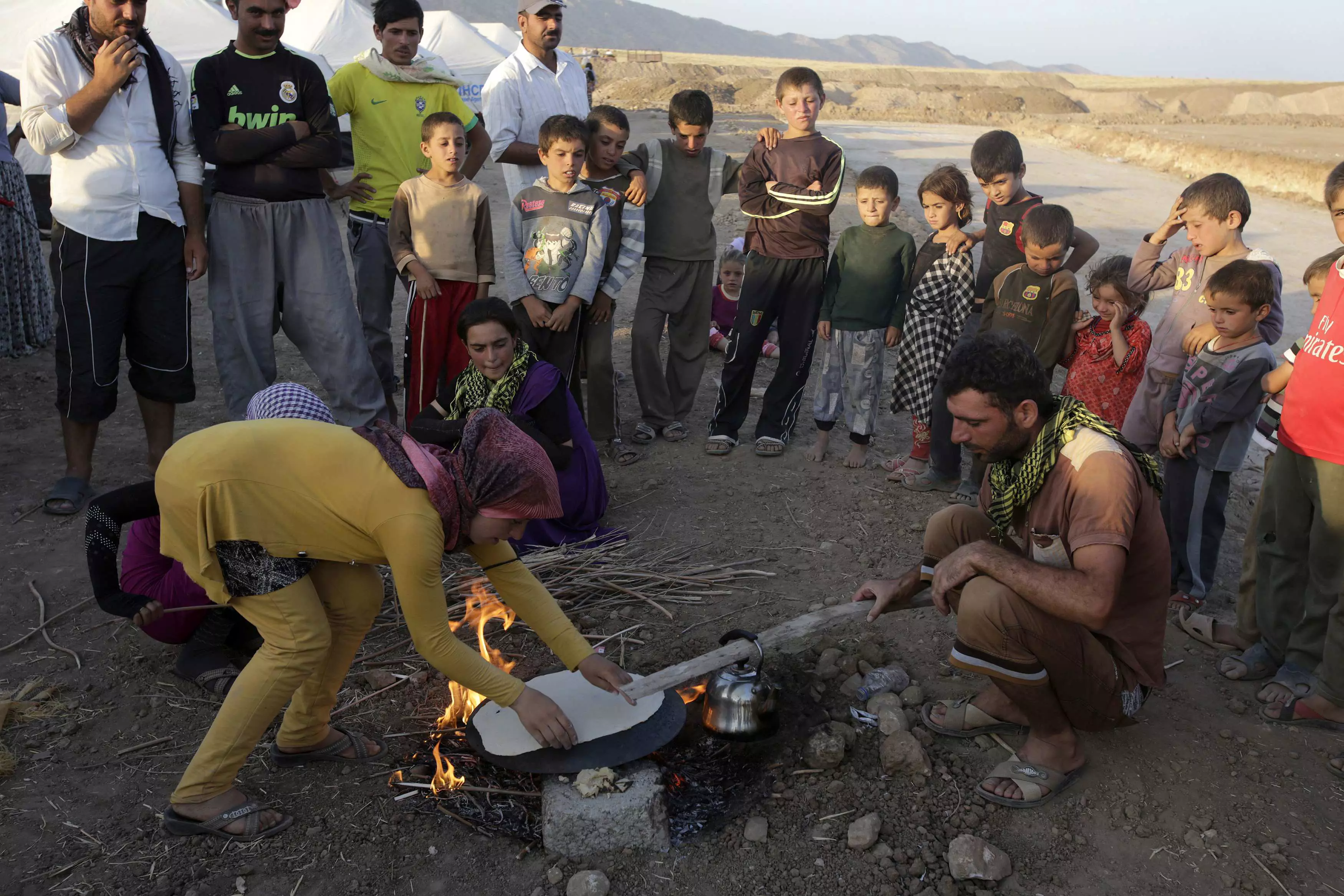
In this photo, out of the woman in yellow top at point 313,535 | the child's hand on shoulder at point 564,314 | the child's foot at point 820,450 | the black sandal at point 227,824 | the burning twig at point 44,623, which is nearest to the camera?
the woman in yellow top at point 313,535

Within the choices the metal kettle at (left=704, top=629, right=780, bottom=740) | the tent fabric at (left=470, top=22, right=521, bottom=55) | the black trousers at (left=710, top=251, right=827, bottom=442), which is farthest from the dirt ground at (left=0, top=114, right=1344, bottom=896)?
the tent fabric at (left=470, top=22, right=521, bottom=55)

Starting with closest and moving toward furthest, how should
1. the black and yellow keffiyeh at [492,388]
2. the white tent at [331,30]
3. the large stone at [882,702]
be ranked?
the large stone at [882,702] → the black and yellow keffiyeh at [492,388] → the white tent at [331,30]

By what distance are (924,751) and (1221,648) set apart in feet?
4.94

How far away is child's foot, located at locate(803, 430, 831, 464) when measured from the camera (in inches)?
218

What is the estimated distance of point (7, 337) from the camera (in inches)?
253

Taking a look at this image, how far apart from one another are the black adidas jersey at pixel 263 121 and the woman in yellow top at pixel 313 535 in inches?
104

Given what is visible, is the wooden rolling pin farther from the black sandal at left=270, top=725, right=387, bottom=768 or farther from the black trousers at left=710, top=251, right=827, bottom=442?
the black trousers at left=710, top=251, right=827, bottom=442

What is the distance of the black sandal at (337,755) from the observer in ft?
9.90

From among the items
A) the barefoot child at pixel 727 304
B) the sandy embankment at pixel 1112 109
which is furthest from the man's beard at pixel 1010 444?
the sandy embankment at pixel 1112 109

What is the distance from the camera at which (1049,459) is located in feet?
9.15

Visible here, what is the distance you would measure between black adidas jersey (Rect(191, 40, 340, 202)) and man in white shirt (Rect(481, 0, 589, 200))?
0.94 metres

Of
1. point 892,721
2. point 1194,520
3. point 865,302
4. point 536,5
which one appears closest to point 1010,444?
point 892,721

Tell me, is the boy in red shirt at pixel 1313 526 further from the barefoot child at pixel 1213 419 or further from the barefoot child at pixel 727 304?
the barefoot child at pixel 727 304

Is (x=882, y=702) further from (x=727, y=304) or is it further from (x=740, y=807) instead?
(x=727, y=304)
